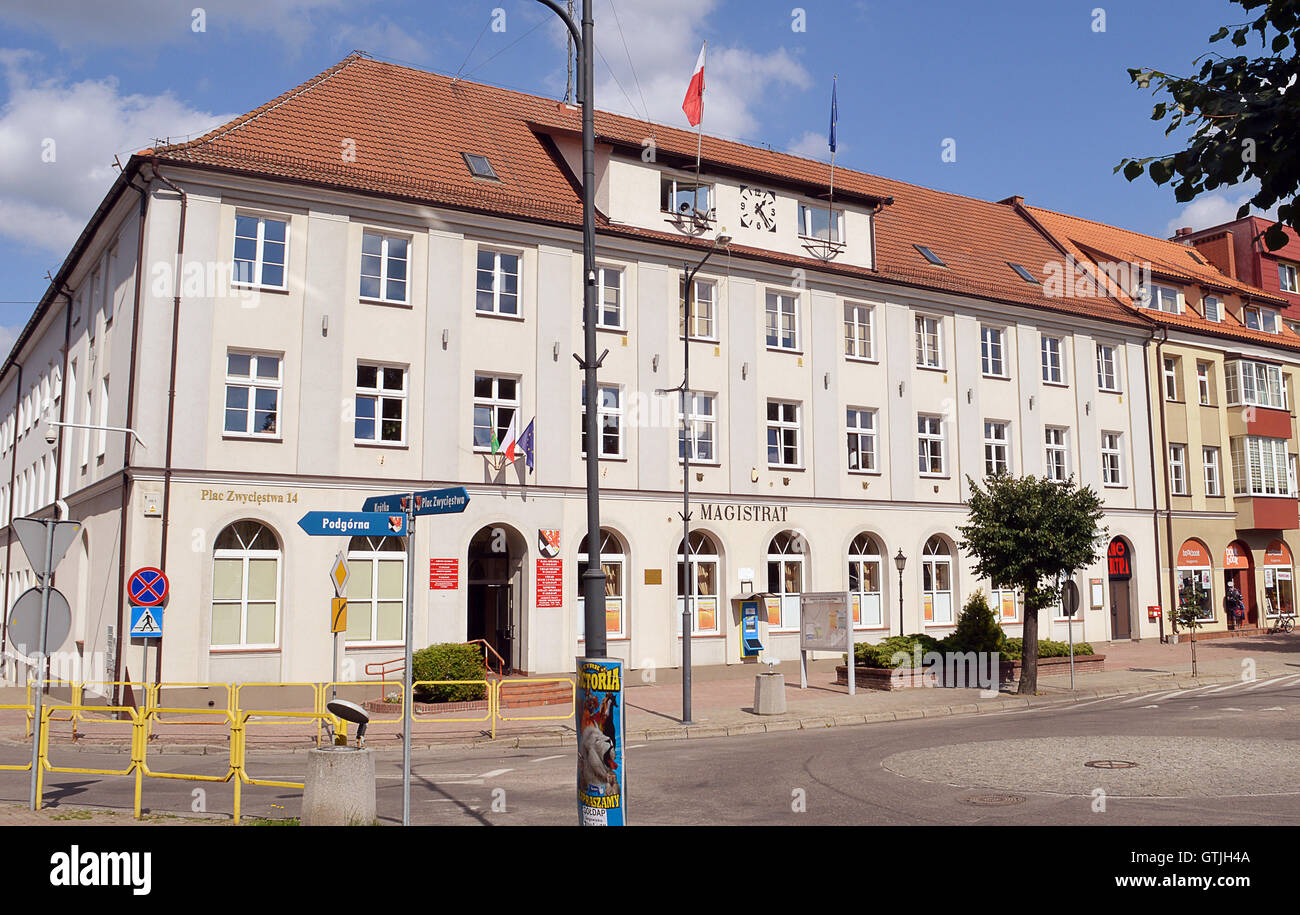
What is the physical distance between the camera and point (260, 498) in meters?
22.3

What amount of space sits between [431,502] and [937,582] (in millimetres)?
25808

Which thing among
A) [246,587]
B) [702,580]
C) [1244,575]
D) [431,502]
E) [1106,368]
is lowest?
Answer: [246,587]

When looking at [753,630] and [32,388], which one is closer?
[753,630]

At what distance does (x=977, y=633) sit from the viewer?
86.0 ft

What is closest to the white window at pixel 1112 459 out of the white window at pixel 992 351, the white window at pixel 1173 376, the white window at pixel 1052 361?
the white window at pixel 1052 361

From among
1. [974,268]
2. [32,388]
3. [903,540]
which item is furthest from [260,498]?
[974,268]

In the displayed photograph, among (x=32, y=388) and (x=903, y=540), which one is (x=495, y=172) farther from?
(x=32, y=388)

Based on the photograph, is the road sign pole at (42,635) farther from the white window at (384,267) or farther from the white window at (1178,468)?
the white window at (1178,468)

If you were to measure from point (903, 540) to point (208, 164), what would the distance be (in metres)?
21.5

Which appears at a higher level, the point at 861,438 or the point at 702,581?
the point at 861,438

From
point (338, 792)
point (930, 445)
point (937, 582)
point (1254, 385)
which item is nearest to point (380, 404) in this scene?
point (338, 792)

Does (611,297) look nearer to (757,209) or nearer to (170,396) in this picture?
(757,209)

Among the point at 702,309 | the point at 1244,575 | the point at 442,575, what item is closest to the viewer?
the point at 442,575

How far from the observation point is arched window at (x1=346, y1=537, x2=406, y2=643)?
23.1 m
